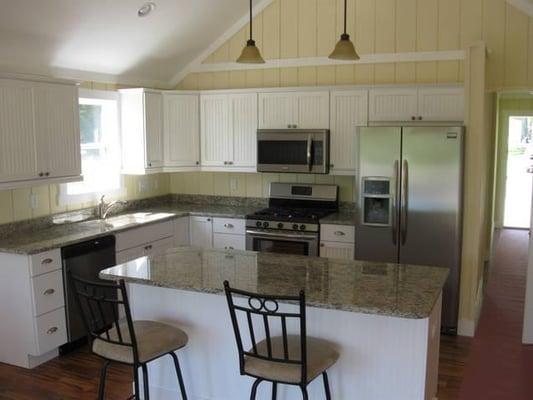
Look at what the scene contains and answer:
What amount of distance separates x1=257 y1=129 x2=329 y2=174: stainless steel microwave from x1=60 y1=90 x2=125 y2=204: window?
4.80 feet

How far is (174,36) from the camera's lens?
18.1 ft

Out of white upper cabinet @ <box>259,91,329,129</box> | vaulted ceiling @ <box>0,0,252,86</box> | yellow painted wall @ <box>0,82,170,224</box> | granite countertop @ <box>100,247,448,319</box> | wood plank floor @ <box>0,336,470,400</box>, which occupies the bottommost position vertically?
wood plank floor @ <box>0,336,470,400</box>

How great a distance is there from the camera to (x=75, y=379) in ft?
13.3

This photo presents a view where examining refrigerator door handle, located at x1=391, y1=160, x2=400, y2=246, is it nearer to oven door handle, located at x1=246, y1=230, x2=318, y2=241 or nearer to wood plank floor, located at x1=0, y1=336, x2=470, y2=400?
oven door handle, located at x1=246, y1=230, x2=318, y2=241

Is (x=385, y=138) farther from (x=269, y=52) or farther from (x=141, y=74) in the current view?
(x=141, y=74)

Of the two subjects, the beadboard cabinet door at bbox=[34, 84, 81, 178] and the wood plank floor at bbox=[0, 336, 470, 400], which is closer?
the wood plank floor at bbox=[0, 336, 470, 400]

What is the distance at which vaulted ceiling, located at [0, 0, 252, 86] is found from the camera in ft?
13.8

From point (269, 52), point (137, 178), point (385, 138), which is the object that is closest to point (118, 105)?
point (137, 178)

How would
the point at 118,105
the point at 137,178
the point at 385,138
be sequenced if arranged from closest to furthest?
the point at 385,138
the point at 118,105
the point at 137,178

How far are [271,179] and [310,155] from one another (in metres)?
0.82

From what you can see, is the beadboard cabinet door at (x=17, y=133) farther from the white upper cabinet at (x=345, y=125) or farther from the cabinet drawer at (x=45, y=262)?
the white upper cabinet at (x=345, y=125)

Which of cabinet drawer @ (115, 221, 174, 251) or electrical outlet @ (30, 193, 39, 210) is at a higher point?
electrical outlet @ (30, 193, 39, 210)

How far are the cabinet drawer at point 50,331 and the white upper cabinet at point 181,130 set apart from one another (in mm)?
2141

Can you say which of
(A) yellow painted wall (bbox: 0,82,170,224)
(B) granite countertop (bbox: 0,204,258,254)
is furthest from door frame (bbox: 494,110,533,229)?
(A) yellow painted wall (bbox: 0,82,170,224)
